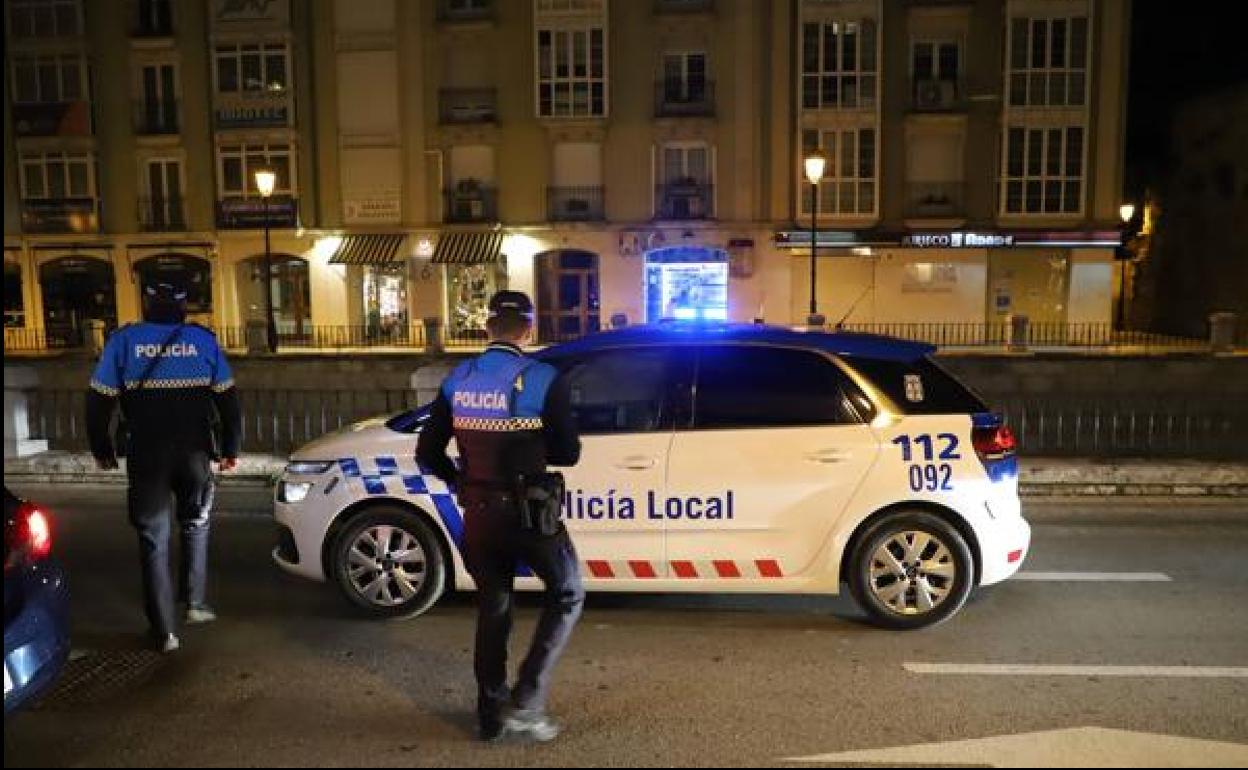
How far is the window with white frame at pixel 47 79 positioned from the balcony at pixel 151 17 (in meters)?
2.53

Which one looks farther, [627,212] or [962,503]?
[627,212]

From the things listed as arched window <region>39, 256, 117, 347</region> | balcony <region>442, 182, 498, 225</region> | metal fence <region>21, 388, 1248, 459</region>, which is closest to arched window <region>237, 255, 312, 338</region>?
arched window <region>39, 256, 117, 347</region>

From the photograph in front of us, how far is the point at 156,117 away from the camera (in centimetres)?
3575

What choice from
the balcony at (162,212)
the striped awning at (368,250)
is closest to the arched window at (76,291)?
the balcony at (162,212)

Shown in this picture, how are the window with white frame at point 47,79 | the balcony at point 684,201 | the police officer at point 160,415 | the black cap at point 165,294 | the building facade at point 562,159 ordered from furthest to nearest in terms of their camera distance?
the window with white frame at point 47,79, the balcony at point 684,201, the building facade at point 562,159, the black cap at point 165,294, the police officer at point 160,415

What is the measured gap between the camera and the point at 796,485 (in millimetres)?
5812

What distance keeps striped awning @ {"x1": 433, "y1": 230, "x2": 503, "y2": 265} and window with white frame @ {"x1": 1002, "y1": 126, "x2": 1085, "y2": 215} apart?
652 inches

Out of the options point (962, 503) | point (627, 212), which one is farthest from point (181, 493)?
point (627, 212)

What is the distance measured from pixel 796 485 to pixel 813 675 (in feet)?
3.59

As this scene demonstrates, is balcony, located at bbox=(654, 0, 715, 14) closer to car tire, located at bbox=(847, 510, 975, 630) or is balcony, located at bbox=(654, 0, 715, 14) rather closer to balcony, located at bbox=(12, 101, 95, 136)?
balcony, located at bbox=(12, 101, 95, 136)

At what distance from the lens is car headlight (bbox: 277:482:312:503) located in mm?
6254

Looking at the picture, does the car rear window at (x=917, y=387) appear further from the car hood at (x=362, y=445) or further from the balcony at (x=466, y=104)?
the balcony at (x=466, y=104)

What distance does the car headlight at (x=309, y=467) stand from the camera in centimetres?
620

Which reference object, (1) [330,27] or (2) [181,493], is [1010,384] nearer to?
(2) [181,493]
